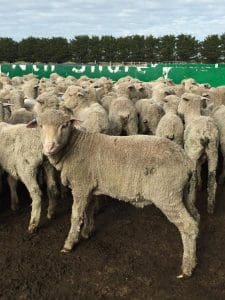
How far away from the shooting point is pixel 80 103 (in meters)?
7.14

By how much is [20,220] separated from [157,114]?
3225mm

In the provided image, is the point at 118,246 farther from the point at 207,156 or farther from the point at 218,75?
the point at 218,75

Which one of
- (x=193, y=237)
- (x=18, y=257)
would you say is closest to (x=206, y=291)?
(x=193, y=237)

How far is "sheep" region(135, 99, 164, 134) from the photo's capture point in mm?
7492

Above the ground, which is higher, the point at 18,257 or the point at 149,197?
the point at 149,197

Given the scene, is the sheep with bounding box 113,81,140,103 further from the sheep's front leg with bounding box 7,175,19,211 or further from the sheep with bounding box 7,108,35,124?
the sheep's front leg with bounding box 7,175,19,211

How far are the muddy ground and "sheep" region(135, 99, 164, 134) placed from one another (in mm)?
2131

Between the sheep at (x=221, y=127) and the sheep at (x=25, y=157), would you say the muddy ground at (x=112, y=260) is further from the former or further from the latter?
the sheep at (x=221, y=127)

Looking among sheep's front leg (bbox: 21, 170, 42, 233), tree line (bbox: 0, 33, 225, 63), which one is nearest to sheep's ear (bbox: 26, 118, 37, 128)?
sheep's front leg (bbox: 21, 170, 42, 233)

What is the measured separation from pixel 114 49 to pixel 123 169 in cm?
4565

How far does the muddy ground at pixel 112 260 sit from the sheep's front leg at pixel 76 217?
0.38ft

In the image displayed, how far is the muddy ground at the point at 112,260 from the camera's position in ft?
13.0

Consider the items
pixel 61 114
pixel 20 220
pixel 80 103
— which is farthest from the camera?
pixel 80 103

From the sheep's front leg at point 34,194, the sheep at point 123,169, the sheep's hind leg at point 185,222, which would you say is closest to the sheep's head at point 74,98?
the sheep's front leg at point 34,194
